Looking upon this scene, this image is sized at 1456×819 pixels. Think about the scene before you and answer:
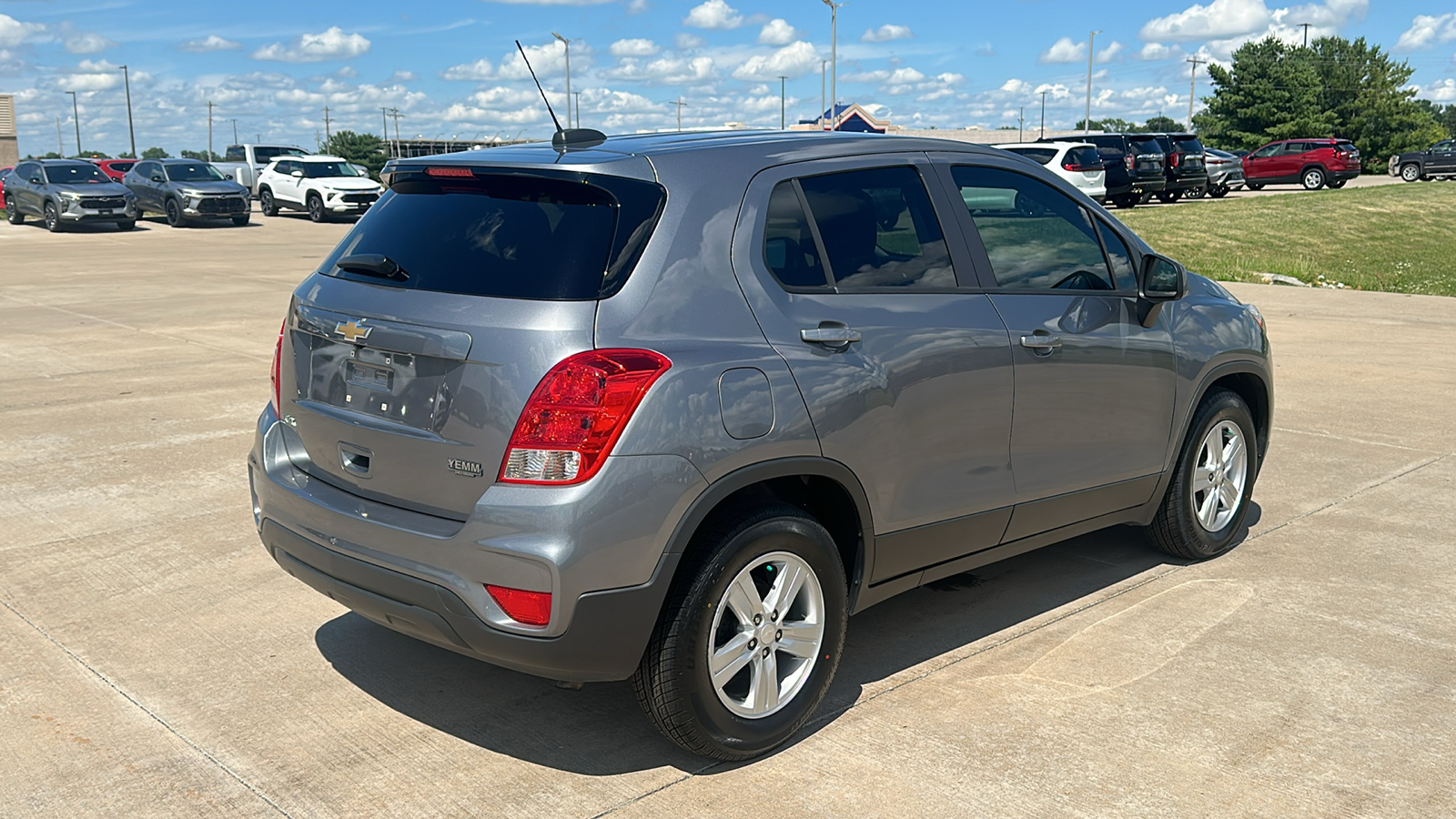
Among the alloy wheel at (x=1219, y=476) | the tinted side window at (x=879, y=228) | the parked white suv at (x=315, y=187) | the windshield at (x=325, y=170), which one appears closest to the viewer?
the tinted side window at (x=879, y=228)

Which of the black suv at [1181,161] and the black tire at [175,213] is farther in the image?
the black suv at [1181,161]

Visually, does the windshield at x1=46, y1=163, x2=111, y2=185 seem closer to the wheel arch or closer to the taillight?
the wheel arch

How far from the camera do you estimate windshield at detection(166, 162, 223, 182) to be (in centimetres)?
3288

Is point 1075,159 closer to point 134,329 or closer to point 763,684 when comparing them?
point 134,329

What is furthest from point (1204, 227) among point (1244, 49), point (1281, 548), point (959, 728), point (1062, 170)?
point (1244, 49)

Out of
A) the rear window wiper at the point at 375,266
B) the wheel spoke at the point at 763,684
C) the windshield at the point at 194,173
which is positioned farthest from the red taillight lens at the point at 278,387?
the windshield at the point at 194,173

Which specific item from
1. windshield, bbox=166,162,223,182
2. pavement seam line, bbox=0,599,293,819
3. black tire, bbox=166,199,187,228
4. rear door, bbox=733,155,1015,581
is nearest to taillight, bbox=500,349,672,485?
rear door, bbox=733,155,1015,581

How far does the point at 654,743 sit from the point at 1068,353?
6.77ft

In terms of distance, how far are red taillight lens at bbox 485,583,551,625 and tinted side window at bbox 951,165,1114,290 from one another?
209 centimetres

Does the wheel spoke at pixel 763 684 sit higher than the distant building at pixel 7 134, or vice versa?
the distant building at pixel 7 134

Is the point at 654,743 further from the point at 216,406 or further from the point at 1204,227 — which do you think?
Answer: the point at 1204,227

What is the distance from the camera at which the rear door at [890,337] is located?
374cm

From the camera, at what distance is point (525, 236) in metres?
3.54

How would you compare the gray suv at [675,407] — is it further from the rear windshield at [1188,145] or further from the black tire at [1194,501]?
the rear windshield at [1188,145]
